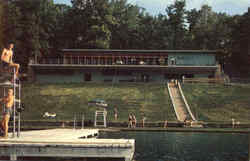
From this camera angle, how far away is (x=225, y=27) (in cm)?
8694

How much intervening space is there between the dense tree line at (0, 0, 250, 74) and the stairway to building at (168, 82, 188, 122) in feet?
79.0

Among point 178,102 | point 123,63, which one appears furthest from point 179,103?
point 123,63

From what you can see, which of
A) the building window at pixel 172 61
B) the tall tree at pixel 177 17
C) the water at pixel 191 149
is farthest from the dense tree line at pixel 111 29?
the water at pixel 191 149

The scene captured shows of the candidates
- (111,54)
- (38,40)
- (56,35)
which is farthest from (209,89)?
(56,35)

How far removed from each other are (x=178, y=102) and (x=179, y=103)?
455mm

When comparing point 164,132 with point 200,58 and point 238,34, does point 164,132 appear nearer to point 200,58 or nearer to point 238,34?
point 200,58

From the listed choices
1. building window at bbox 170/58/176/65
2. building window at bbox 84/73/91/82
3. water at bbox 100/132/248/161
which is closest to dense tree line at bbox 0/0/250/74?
building window at bbox 84/73/91/82

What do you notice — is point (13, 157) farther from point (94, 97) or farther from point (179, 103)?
point (94, 97)

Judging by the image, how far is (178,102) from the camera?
51000 mm

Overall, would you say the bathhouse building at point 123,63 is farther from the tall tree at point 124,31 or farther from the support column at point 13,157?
the support column at point 13,157

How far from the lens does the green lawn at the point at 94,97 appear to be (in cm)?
4566

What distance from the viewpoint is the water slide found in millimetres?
44725

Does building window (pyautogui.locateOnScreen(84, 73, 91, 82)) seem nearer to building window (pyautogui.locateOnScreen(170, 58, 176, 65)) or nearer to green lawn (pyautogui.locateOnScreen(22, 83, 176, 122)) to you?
green lawn (pyautogui.locateOnScreen(22, 83, 176, 122))

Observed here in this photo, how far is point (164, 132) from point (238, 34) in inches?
1918
